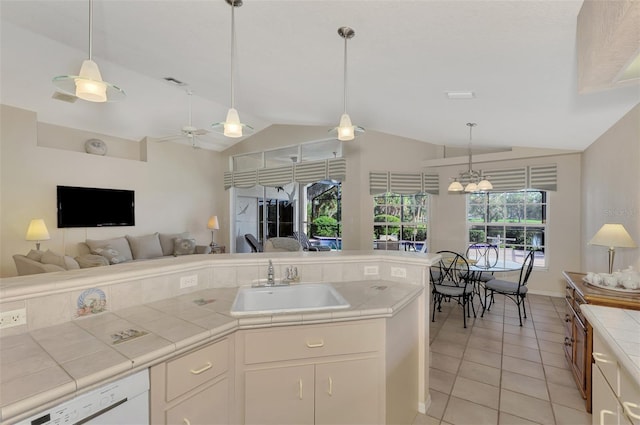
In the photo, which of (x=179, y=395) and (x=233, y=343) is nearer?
(x=179, y=395)

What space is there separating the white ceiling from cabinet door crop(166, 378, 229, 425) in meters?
2.28

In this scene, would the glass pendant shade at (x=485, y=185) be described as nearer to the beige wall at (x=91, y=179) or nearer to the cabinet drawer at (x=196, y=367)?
the cabinet drawer at (x=196, y=367)

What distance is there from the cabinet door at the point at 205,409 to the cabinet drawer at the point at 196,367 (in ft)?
0.17

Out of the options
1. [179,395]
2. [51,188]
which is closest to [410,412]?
[179,395]

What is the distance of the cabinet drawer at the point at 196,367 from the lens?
1.14 m

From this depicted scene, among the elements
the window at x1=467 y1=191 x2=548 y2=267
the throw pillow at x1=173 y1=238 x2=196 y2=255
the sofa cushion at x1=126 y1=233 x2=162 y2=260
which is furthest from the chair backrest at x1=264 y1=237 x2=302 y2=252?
the window at x1=467 y1=191 x2=548 y2=267

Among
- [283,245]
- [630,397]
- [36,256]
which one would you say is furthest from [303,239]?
[630,397]

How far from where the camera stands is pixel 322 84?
10.9 feet

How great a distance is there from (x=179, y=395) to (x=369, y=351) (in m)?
0.93

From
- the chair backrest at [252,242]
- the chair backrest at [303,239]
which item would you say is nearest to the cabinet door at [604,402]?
→ the chair backrest at [303,239]

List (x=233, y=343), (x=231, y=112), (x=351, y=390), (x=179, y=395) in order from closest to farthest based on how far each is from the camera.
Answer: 1. (x=179, y=395)
2. (x=233, y=343)
3. (x=351, y=390)
4. (x=231, y=112)

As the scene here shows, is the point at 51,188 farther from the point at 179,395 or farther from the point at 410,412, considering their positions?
the point at 410,412

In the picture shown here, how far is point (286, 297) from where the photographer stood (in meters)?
2.00

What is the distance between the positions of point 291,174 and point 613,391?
18.4ft
